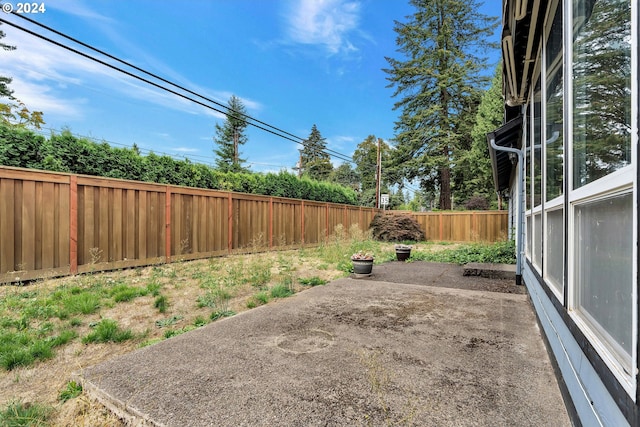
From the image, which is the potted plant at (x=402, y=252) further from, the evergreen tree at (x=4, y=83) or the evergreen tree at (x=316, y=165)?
the evergreen tree at (x=316, y=165)

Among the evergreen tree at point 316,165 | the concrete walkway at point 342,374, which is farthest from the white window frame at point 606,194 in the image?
the evergreen tree at point 316,165

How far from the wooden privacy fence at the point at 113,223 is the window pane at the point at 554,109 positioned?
5969 mm

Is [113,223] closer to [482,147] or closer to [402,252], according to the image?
[402,252]

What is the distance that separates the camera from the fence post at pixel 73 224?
453 centimetres

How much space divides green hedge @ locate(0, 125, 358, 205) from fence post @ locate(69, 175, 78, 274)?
27.1 inches

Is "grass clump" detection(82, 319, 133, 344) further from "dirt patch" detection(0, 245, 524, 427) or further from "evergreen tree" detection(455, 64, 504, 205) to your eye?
"evergreen tree" detection(455, 64, 504, 205)

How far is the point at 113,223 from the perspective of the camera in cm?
508

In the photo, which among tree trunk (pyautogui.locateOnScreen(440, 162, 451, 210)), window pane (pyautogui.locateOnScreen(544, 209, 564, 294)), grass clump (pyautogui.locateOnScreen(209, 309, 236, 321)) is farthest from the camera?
tree trunk (pyautogui.locateOnScreen(440, 162, 451, 210))

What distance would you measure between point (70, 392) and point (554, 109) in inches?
141

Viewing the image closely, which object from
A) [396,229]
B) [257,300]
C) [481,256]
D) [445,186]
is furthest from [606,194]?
[445,186]

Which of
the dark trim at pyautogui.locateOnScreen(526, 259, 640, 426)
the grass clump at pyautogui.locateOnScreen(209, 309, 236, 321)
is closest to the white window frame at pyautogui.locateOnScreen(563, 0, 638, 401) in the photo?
the dark trim at pyautogui.locateOnScreen(526, 259, 640, 426)

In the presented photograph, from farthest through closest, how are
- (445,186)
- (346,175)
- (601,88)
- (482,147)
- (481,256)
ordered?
1. (346,175)
2. (445,186)
3. (482,147)
4. (481,256)
5. (601,88)

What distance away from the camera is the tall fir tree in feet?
55.4

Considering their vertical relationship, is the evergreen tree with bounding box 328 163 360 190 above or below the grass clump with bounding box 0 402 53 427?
above
